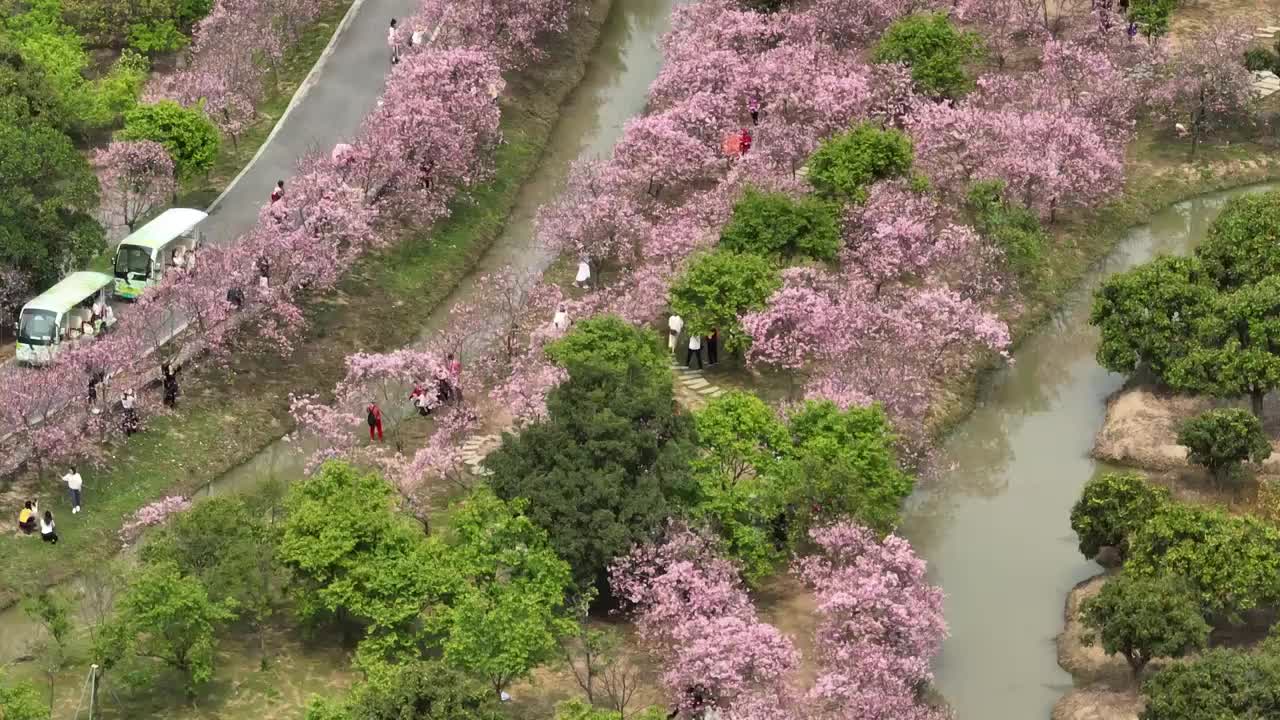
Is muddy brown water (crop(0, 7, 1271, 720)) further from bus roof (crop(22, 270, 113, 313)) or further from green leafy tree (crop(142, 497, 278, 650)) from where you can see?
bus roof (crop(22, 270, 113, 313))

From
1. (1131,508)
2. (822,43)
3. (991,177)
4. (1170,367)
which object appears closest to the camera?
(1131,508)

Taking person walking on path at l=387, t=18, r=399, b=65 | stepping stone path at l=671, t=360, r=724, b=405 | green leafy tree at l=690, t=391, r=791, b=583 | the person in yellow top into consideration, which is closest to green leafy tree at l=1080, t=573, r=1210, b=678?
green leafy tree at l=690, t=391, r=791, b=583

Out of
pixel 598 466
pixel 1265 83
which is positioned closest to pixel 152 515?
pixel 598 466

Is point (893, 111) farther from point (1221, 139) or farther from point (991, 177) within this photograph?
point (1221, 139)

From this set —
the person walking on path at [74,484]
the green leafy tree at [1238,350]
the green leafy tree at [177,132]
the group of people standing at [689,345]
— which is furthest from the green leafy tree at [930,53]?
the person walking on path at [74,484]

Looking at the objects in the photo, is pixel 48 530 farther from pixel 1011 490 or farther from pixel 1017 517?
pixel 1011 490

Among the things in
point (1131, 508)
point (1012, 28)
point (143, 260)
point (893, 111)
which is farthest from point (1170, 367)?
point (143, 260)
